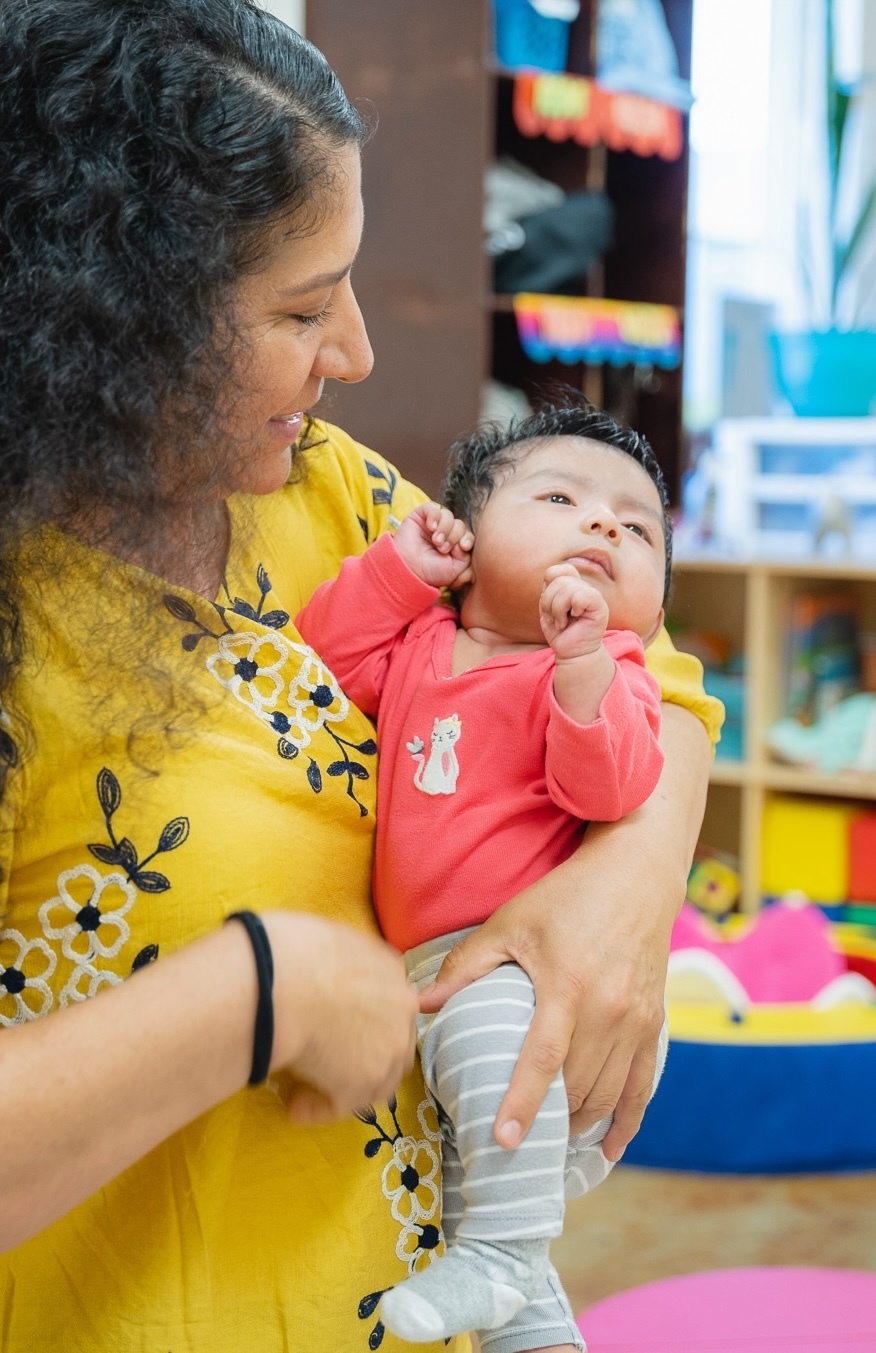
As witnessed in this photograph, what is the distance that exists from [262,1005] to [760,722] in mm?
3325

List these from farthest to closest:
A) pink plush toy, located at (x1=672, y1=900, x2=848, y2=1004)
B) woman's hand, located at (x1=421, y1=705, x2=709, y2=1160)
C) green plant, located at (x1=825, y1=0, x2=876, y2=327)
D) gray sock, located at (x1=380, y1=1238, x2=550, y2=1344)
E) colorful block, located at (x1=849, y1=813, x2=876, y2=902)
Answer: green plant, located at (x1=825, y1=0, x2=876, y2=327) < colorful block, located at (x1=849, y1=813, x2=876, y2=902) < pink plush toy, located at (x1=672, y1=900, x2=848, y2=1004) < woman's hand, located at (x1=421, y1=705, x2=709, y2=1160) < gray sock, located at (x1=380, y1=1238, x2=550, y2=1344)

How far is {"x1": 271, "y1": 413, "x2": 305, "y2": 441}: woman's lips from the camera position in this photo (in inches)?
40.1

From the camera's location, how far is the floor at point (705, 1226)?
249cm

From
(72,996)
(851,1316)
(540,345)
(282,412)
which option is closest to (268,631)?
(282,412)

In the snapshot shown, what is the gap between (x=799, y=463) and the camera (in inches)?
162

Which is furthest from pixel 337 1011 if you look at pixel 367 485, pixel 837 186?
pixel 837 186

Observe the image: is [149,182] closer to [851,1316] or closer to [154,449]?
[154,449]

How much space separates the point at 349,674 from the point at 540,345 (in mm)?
2562

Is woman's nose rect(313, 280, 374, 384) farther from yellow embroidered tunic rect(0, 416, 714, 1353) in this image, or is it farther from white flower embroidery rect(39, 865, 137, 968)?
white flower embroidery rect(39, 865, 137, 968)

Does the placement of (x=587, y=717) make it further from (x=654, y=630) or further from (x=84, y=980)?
(x=84, y=980)

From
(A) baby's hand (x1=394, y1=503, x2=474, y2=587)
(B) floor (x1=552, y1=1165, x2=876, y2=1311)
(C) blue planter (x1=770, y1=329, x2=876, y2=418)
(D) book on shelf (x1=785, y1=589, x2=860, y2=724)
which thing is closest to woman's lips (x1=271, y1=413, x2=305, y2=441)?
(A) baby's hand (x1=394, y1=503, x2=474, y2=587)

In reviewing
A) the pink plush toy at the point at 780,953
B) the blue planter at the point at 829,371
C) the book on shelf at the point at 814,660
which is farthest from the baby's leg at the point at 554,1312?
the blue planter at the point at 829,371

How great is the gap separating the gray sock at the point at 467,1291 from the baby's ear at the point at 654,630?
21.0 inches

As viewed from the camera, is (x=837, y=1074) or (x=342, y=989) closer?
(x=342, y=989)
